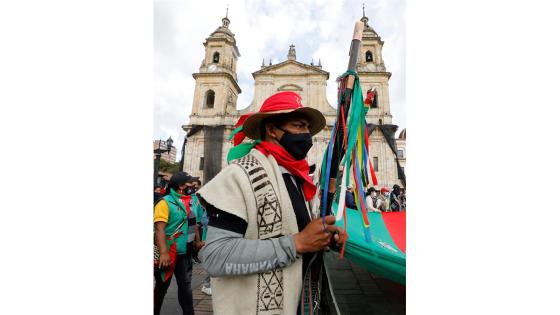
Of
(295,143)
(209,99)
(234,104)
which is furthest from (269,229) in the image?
(234,104)

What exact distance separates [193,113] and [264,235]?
18.9 meters

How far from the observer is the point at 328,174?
1062mm

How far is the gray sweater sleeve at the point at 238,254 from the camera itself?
0.81 metres

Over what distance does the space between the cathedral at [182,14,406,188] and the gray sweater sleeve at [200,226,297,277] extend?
1298 cm

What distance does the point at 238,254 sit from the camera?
811 millimetres

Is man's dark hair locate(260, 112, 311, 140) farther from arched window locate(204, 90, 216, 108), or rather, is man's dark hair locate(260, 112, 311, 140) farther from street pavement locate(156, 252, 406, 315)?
arched window locate(204, 90, 216, 108)

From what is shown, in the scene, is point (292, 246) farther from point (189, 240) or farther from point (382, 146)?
point (382, 146)

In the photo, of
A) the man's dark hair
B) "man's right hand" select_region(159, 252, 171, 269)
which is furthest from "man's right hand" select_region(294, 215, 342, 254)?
"man's right hand" select_region(159, 252, 171, 269)

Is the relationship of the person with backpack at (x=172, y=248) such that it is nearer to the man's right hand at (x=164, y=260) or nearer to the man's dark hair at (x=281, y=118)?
the man's right hand at (x=164, y=260)

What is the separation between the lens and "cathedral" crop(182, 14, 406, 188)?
1481 cm

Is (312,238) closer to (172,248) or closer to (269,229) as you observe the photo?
(269,229)

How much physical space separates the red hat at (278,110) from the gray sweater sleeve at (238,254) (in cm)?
45

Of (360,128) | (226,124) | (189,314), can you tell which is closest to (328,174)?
(360,128)

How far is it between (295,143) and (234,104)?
1966 cm
